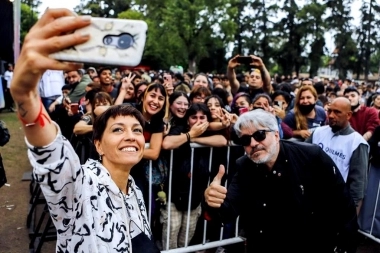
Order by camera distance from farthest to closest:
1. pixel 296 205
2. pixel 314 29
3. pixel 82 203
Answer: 1. pixel 314 29
2. pixel 296 205
3. pixel 82 203

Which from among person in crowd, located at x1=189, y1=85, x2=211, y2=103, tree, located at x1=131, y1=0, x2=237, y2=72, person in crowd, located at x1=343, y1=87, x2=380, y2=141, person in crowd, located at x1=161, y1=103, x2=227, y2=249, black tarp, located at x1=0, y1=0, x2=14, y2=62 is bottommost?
person in crowd, located at x1=161, y1=103, x2=227, y2=249

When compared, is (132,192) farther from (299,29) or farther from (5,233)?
(299,29)

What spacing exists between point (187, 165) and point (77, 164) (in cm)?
236

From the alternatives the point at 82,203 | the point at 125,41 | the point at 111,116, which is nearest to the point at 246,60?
the point at 111,116

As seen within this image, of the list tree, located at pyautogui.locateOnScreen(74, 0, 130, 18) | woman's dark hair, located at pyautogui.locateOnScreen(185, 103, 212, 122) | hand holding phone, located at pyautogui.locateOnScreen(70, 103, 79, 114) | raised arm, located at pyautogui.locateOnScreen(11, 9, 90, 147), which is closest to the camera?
raised arm, located at pyautogui.locateOnScreen(11, 9, 90, 147)

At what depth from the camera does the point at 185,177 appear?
12.4 ft

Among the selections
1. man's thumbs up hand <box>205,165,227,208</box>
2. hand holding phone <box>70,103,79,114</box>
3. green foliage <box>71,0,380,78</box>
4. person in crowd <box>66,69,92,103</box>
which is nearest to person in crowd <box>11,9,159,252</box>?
man's thumbs up hand <box>205,165,227,208</box>

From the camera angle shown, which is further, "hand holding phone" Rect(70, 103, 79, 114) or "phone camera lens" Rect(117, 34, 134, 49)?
"hand holding phone" Rect(70, 103, 79, 114)

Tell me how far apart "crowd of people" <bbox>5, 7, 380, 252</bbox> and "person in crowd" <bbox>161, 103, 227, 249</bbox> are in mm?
11

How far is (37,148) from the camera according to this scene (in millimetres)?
1299

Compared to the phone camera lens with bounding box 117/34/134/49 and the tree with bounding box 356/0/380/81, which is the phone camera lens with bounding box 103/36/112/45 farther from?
the tree with bounding box 356/0/380/81

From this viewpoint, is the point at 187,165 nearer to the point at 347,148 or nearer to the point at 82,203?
the point at 347,148

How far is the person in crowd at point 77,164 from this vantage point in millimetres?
1122

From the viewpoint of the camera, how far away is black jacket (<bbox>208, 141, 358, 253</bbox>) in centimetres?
279
